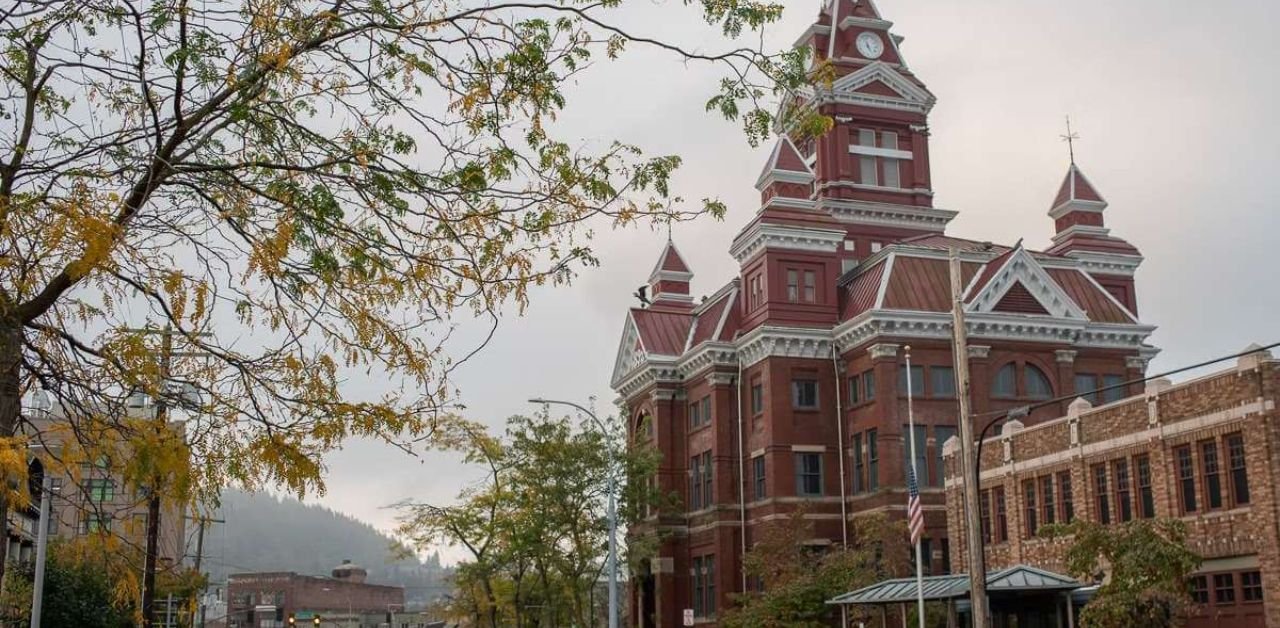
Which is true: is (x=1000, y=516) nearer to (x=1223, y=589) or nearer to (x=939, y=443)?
(x=1223, y=589)

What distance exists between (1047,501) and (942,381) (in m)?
16.3

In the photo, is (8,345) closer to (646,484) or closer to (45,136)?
(45,136)

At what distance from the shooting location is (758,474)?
6700 centimetres

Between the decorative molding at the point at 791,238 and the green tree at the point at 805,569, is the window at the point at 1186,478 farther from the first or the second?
the decorative molding at the point at 791,238

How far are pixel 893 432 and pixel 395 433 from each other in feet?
170

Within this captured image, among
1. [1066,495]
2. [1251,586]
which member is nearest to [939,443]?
[1066,495]

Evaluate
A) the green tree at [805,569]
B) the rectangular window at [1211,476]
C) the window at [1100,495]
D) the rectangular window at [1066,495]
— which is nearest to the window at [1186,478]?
the rectangular window at [1211,476]

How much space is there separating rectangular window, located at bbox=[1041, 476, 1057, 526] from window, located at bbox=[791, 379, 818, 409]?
19397 millimetres

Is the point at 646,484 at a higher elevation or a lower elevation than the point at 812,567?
higher

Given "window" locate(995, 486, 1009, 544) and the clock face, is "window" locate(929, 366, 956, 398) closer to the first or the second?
"window" locate(995, 486, 1009, 544)

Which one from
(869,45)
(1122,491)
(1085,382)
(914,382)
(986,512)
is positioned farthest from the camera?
(869,45)

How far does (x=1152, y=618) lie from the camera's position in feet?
112

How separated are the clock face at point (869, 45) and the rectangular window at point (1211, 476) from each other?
142ft

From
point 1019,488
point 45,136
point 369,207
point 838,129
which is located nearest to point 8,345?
point 45,136
